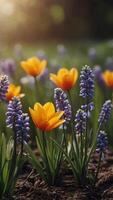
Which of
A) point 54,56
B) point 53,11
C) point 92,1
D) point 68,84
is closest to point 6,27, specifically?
point 53,11

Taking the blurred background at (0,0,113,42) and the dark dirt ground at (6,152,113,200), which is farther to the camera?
the blurred background at (0,0,113,42)

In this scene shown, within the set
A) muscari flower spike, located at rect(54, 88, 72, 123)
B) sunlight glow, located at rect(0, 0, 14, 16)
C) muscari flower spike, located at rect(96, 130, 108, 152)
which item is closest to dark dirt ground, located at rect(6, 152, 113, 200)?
muscari flower spike, located at rect(96, 130, 108, 152)

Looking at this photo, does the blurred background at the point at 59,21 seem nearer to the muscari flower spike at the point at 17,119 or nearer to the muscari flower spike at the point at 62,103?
the muscari flower spike at the point at 62,103

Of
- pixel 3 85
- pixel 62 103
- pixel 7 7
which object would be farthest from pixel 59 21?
pixel 3 85

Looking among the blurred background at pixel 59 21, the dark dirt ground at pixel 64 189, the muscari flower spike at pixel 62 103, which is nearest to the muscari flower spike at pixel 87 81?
the muscari flower spike at pixel 62 103

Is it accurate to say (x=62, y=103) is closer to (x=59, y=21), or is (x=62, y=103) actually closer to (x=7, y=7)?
(x=7, y=7)

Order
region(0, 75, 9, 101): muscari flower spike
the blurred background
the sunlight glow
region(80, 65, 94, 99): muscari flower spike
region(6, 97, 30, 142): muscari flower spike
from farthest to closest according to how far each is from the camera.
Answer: the blurred background < the sunlight glow < region(80, 65, 94, 99): muscari flower spike < region(0, 75, 9, 101): muscari flower spike < region(6, 97, 30, 142): muscari flower spike

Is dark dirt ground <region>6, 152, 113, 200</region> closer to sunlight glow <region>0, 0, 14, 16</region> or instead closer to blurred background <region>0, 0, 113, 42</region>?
sunlight glow <region>0, 0, 14, 16</region>
